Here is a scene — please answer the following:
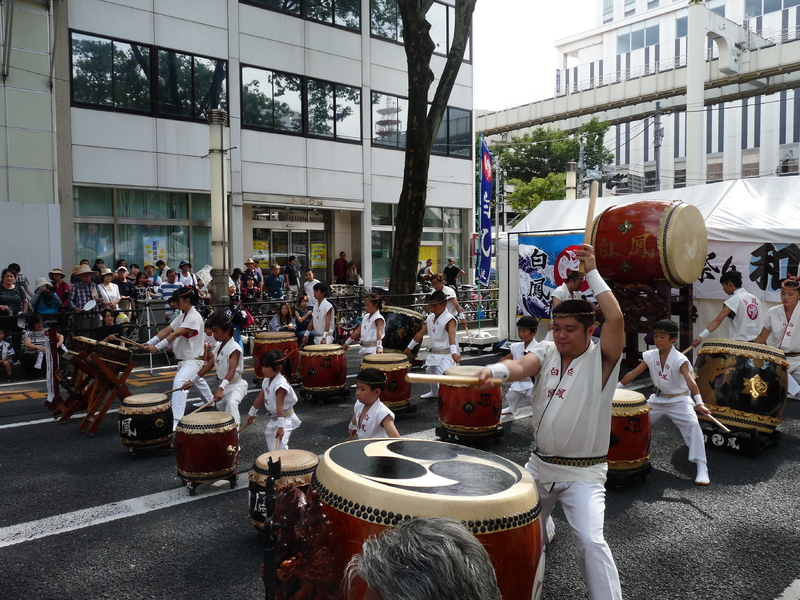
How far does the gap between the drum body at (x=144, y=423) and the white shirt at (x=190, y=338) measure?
0.98m

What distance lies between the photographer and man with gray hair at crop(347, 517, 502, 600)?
1565mm

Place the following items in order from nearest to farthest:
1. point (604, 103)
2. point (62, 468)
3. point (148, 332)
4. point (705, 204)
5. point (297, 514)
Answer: point (297, 514) → point (62, 468) → point (705, 204) → point (148, 332) → point (604, 103)

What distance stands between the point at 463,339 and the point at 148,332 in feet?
21.4

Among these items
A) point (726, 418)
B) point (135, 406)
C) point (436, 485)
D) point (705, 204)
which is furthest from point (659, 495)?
point (705, 204)

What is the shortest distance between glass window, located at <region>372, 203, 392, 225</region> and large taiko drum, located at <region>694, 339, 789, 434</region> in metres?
16.2

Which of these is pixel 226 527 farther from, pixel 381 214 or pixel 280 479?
pixel 381 214

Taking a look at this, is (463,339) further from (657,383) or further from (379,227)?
(379,227)

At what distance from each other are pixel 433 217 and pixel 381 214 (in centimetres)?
254

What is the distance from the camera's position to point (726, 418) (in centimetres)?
686

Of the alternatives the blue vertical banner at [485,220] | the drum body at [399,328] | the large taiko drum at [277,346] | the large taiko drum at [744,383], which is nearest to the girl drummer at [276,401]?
the large taiko drum at [277,346]

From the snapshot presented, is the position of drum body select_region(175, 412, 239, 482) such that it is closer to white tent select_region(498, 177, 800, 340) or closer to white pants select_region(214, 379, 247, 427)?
white pants select_region(214, 379, 247, 427)

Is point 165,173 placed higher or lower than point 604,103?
lower

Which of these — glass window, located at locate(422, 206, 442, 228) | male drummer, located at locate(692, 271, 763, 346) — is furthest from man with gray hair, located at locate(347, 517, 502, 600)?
glass window, located at locate(422, 206, 442, 228)

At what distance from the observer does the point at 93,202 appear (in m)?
16.2
